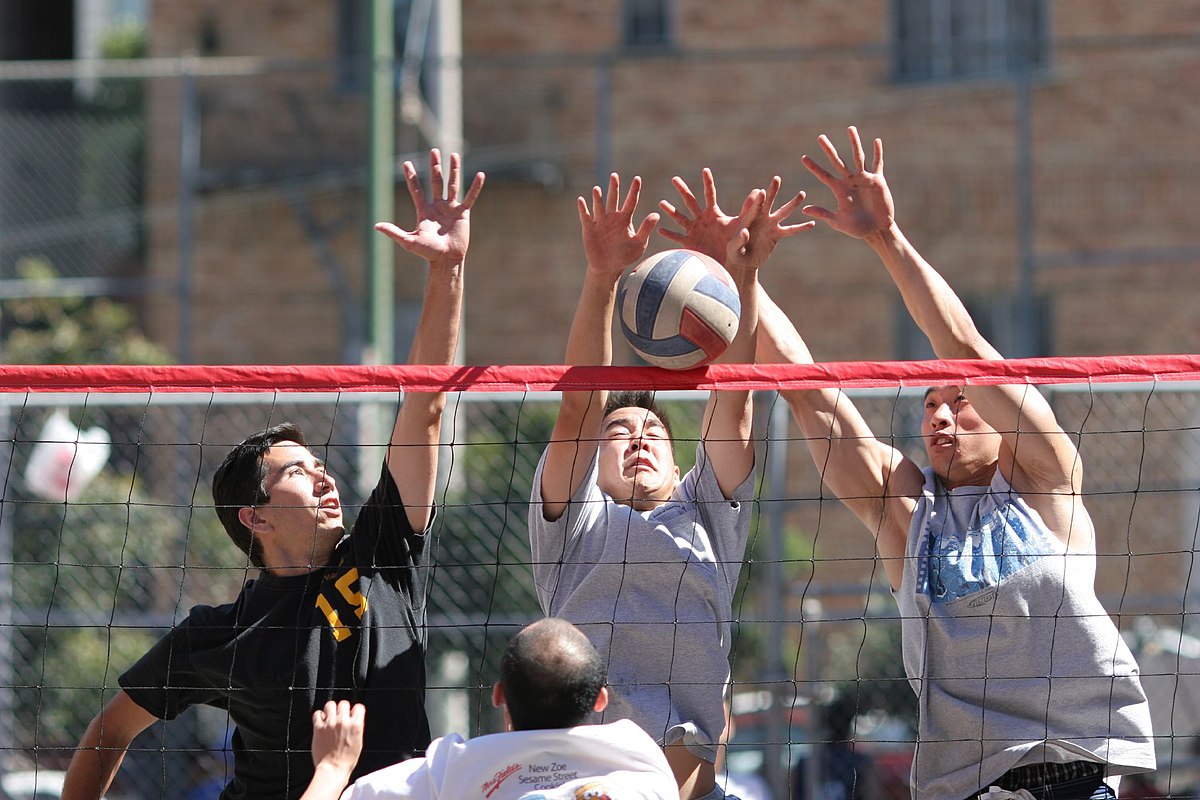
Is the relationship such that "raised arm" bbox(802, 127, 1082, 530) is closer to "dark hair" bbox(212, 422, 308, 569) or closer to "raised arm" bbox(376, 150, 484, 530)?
"raised arm" bbox(376, 150, 484, 530)

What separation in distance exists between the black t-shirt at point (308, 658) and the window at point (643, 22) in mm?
10274

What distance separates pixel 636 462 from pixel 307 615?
0.96 meters

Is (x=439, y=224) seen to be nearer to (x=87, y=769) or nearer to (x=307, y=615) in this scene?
(x=307, y=615)

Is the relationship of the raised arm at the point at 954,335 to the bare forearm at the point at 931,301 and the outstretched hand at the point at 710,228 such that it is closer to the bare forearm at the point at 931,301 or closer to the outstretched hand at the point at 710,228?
the bare forearm at the point at 931,301

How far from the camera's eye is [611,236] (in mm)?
3814

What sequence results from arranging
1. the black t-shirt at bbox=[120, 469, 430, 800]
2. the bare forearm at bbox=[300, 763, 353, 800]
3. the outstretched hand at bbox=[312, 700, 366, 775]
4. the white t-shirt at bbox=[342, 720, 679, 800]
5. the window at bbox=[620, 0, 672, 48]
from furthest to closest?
the window at bbox=[620, 0, 672, 48], the black t-shirt at bbox=[120, 469, 430, 800], the outstretched hand at bbox=[312, 700, 366, 775], the bare forearm at bbox=[300, 763, 353, 800], the white t-shirt at bbox=[342, 720, 679, 800]

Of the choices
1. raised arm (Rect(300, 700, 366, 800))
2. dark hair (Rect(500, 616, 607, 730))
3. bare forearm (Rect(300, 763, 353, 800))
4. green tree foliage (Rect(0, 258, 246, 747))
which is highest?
dark hair (Rect(500, 616, 607, 730))

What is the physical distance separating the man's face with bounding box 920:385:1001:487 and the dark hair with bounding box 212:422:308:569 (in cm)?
179

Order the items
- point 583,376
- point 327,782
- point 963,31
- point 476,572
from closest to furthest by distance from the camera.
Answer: point 327,782
point 583,376
point 476,572
point 963,31

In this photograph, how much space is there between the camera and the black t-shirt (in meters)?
3.62

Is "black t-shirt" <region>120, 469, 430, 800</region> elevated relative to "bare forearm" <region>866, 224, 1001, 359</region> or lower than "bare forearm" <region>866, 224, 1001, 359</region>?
lower

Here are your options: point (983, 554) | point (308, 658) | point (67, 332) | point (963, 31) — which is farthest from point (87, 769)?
point (963, 31)

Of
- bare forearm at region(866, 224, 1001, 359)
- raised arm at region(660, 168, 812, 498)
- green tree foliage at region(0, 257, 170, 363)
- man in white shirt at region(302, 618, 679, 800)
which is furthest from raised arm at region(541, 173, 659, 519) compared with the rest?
green tree foliage at region(0, 257, 170, 363)

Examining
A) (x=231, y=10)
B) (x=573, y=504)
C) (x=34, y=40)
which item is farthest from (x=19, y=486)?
(x=34, y=40)
